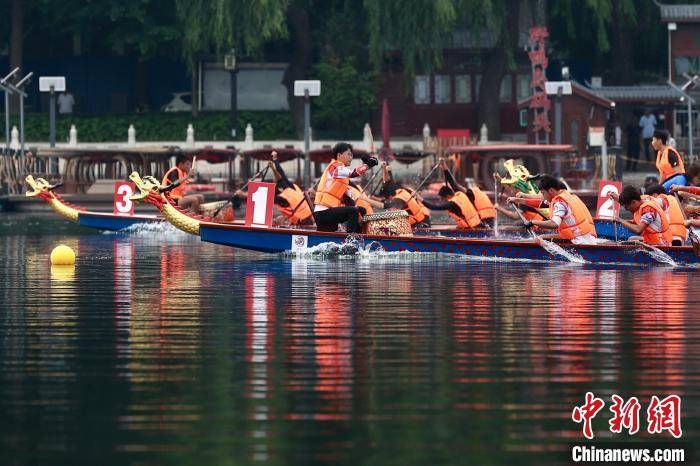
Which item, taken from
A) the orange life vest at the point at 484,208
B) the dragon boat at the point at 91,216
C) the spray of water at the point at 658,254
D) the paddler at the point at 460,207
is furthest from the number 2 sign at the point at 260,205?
the dragon boat at the point at 91,216

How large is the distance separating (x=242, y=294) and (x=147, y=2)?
37.6 metres

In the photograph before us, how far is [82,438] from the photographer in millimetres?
12180

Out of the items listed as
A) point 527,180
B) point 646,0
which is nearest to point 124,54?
point 646,0

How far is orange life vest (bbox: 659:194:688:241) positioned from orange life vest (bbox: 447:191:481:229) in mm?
5867

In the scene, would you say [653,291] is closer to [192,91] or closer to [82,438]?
[82,438]

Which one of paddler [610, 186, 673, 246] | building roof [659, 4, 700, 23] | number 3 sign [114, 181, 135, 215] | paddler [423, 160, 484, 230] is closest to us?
paddler [610, 186, 673, 246]

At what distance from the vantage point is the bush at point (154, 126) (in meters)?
59.3

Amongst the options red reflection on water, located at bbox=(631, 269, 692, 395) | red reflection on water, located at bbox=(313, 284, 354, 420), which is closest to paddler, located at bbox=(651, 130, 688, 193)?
red reflection on water, located at bbox=(631, 269, 692, 395)

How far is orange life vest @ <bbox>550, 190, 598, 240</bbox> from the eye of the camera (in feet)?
82.7

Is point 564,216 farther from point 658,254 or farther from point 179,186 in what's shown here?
point 179,186

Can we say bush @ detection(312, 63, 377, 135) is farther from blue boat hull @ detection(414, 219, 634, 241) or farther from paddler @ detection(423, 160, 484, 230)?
paddler @ detection(423, 160, 484, 230)

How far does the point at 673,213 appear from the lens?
984 inches

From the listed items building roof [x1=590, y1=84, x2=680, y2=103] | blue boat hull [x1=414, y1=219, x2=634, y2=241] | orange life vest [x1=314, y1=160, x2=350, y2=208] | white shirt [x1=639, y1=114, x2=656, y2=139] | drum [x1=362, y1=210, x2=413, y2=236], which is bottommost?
blue boat hull [x1=414, y1=219, x2=634, y2=241]

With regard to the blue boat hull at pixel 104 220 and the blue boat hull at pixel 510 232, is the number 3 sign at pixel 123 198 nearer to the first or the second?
the blue boat hull at pixel 104 220
